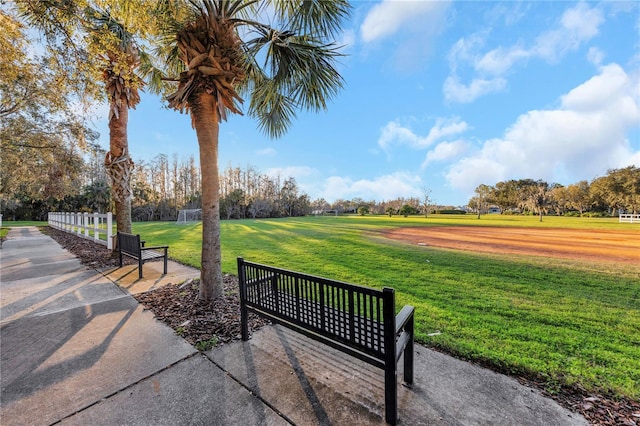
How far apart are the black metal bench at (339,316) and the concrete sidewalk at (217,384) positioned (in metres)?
0.30

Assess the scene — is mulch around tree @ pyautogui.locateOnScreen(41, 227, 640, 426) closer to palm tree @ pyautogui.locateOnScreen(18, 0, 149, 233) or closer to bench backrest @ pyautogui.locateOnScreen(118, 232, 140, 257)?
bench backrest @ pyautogui.locateOnScreen(118, 232, 140, 257)

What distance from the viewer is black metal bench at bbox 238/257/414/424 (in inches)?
65.9

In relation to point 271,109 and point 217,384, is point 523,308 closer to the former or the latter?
point 217,384

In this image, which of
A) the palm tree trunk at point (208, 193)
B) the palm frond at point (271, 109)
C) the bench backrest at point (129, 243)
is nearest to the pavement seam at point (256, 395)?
the palm tree trunk at point (208, 193)

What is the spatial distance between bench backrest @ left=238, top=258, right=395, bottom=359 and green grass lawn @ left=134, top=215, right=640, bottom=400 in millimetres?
1383

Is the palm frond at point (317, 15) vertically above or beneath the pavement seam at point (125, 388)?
above

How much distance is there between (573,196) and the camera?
1740 inches

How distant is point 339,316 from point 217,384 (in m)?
1.21

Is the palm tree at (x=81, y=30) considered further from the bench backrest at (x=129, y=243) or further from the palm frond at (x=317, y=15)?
the bench backrest at (x=129, y=243)

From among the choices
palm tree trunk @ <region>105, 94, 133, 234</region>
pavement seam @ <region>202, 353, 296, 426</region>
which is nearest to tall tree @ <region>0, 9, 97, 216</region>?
palm tree trunk @ <region>105, 94, 133, 234</region>

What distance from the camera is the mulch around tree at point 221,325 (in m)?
1.80

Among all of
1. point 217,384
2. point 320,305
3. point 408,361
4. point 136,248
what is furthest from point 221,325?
point 136,248

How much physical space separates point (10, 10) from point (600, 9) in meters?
13.5

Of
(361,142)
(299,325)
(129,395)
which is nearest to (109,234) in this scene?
(129,395)
